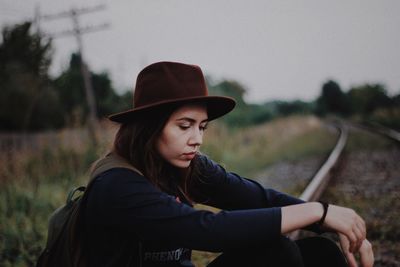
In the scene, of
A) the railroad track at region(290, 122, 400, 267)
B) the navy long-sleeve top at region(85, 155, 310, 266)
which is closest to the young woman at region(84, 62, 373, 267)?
the navy long-sleeve top at region(85, 155, 310, 266)

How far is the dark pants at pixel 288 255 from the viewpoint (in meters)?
1.59

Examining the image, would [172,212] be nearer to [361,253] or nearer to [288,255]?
[288,255]

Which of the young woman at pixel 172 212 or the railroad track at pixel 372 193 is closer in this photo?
the young woman at pixel 172 212

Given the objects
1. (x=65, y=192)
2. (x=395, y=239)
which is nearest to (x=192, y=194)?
(x=395, y=239)

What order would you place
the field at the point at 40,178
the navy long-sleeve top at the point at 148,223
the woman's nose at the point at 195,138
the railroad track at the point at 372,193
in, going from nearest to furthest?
the navy long-sleeve top at the point at 148,223
the woman's nose at the point at 195,138
the railroad track at the point at 372,193
the field at the point at 40,178

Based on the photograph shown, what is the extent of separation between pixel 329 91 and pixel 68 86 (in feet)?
195

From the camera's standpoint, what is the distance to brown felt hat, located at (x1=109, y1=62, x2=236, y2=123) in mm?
1533

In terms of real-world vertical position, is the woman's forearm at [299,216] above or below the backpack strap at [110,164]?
below

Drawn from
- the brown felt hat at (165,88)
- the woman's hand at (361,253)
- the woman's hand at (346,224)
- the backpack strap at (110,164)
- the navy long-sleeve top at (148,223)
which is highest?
the brown felt hat at (165,88)

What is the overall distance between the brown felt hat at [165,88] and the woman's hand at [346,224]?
29.0 inches

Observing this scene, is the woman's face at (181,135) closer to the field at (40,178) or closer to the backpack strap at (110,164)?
the backpack strap at (110,164)

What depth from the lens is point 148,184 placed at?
147cm

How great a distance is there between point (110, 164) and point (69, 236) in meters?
0.31

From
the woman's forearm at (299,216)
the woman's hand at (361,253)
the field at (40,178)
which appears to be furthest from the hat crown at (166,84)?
the woman's hand at (361,253)
